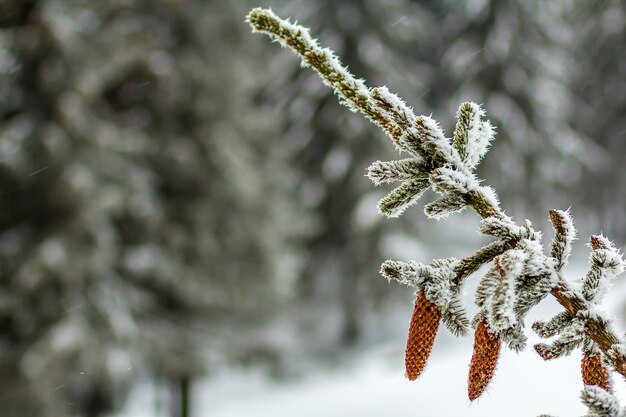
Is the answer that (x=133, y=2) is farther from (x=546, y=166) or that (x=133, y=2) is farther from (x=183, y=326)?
(x=546, y=166)

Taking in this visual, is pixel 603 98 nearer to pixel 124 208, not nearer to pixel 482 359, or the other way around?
pixel 124 208

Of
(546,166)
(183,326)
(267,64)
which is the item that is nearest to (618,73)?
(546,166)

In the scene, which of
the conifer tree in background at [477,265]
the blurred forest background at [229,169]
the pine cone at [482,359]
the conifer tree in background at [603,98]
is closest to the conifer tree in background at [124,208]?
the blurred forest background at [229,169]

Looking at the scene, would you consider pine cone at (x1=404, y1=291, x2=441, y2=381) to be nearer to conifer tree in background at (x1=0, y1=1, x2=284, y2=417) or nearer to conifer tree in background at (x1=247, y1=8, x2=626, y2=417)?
conifer tree in background at (x1=247, y1=8, x2=626, y2=417)

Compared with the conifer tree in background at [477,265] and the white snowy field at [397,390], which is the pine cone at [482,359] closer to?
the conifer tree in background at [477,265]

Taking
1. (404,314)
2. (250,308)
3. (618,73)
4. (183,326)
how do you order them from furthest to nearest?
(404,314) → (618,73) → (250,308) → (183,326)

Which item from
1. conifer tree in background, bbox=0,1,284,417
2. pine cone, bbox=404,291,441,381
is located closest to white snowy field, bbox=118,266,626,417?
conifer tree in background, bbox=0,1,284,417
